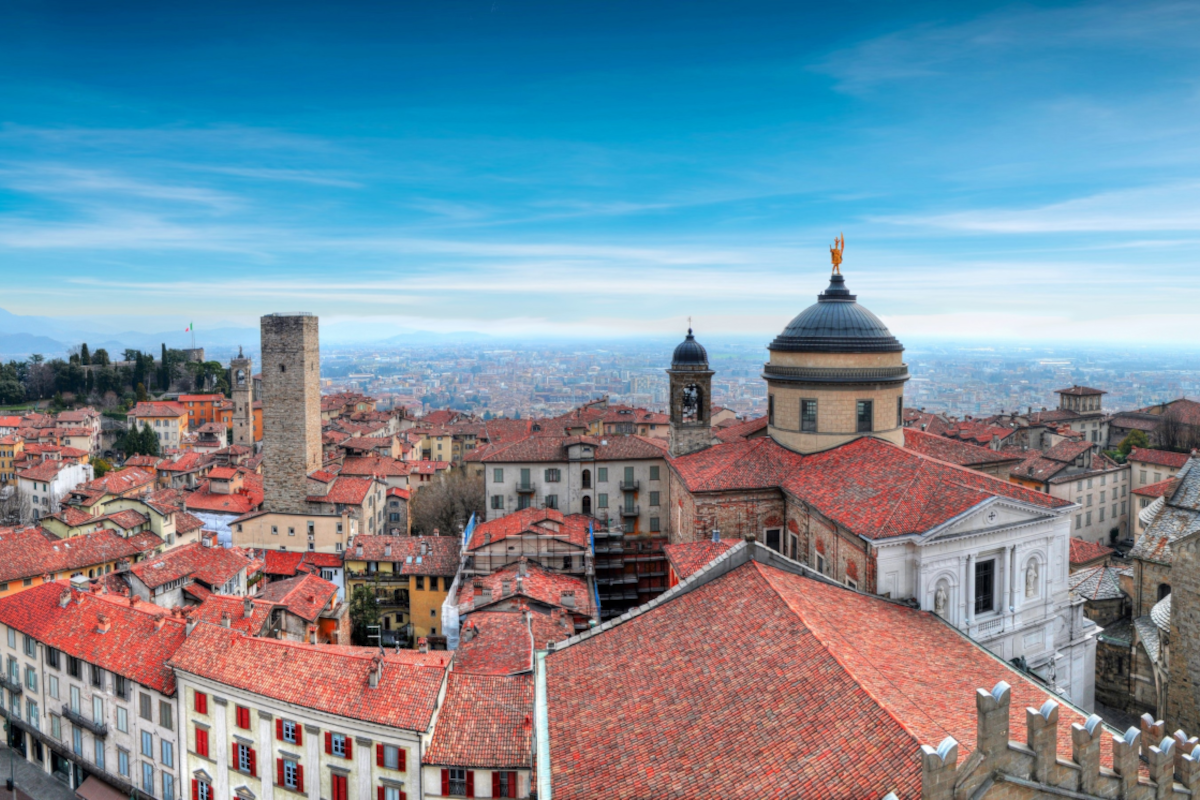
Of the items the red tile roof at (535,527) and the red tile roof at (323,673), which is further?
the red tile roof at (535,527)

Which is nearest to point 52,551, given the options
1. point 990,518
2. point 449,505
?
point 449,505

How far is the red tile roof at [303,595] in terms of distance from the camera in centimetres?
3366

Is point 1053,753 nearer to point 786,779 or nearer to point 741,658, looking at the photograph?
point 786,779

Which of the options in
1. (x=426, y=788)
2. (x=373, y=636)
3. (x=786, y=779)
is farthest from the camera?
(x=373, y=636)

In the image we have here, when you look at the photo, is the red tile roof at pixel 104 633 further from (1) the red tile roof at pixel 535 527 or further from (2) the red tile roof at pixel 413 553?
(1) the red tile roof at pixel 535 527

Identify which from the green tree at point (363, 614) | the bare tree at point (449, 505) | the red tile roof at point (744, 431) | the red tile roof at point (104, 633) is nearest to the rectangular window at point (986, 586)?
the red tile roof at point (744, 431)

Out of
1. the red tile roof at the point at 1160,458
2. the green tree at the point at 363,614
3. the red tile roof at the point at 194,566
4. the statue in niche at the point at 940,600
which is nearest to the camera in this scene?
the statue in niche at the point at 940,600

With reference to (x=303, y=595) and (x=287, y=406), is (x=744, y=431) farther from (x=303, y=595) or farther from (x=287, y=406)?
(x=287, y=406)

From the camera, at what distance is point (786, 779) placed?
1109 centimetres

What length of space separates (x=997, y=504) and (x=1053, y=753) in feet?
34.8

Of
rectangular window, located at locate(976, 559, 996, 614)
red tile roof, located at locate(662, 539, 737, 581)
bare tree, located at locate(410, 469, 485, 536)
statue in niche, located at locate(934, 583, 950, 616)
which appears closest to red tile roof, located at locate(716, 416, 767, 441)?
red tile roof, located at locate(662, 539, 737, 581)

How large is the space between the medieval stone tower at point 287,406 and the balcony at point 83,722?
2706 centimetres


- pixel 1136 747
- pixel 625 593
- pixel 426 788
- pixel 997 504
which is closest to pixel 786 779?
pixel 1136 747

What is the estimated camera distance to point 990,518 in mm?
19969
